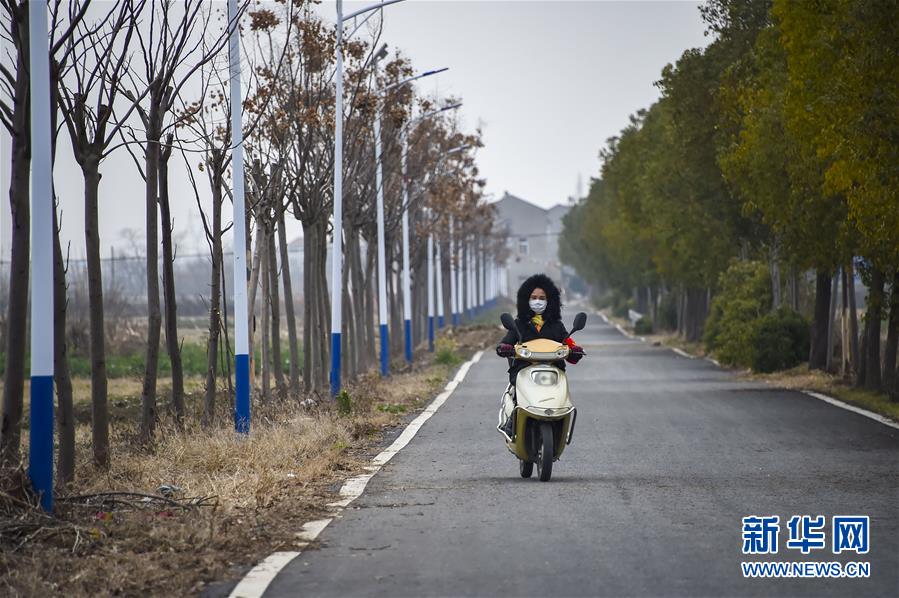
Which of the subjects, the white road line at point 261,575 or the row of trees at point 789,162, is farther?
the row of trees at point 789,162

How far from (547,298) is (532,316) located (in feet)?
0.70

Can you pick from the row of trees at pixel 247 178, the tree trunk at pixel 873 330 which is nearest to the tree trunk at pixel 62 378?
the row of trees at pixel 247 178

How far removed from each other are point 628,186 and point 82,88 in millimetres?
37094

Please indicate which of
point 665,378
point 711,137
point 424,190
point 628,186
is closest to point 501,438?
point 665,378

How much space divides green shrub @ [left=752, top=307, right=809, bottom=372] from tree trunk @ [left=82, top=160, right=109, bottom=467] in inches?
840

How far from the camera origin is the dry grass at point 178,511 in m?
8.13

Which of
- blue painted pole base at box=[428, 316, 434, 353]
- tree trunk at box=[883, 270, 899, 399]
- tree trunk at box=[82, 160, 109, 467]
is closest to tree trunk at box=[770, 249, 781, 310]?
tree trunk at box=[883, 270, 899, 399]

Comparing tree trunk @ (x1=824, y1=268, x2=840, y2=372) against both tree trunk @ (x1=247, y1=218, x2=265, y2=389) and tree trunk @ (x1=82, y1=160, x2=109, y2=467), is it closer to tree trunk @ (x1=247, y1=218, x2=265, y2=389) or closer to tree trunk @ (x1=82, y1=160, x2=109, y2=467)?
tree trunk @ (x1=247, y1=218, x2=265, y2=389)

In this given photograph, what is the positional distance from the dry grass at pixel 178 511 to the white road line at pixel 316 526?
0.11 meters

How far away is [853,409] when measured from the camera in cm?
2136

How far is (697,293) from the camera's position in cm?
5184

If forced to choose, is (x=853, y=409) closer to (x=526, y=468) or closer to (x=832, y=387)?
(x=832, y=387)

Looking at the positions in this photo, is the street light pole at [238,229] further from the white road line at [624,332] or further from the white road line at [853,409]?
the white road line at [624,332]

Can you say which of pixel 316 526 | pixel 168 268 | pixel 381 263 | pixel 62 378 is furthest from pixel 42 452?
pixel 381 263
